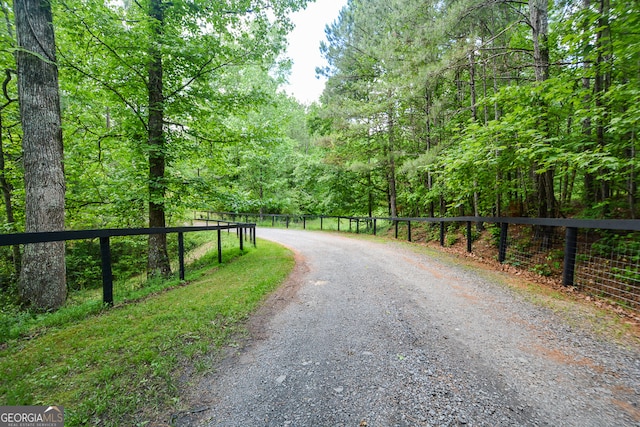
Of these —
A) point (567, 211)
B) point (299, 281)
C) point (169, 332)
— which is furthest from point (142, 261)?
point (567, 211)

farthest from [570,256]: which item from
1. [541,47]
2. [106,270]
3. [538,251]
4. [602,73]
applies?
[106,270]

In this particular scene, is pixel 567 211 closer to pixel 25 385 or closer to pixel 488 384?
pixel 488 384

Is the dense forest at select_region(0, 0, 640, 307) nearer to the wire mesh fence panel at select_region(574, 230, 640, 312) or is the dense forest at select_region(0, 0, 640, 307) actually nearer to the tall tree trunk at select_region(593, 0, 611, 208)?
the tall tree trunk at select_region(593, 0, 611, 208)

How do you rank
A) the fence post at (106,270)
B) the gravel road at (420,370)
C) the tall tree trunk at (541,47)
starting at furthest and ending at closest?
the tall tree trunk at (541,47) < the fence post at (106,270) < the gravel road at (420,370)

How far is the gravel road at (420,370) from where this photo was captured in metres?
1.77

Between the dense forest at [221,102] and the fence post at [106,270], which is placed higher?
the dense forest at [221,102]

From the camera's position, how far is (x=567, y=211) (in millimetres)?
8242

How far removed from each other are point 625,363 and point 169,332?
4469 mm

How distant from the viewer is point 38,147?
13.8 feet

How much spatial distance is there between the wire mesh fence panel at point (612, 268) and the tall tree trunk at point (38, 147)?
28.8 ft

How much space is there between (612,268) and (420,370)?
4.44 m

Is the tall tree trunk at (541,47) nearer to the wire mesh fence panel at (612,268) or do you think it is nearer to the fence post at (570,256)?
the wire mesh fence panel at (612,268)

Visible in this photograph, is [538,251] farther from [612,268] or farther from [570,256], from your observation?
[612,268]

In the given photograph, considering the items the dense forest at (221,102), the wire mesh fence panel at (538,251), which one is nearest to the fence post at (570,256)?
the wire mesh fence panel at (538,251)
